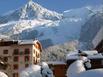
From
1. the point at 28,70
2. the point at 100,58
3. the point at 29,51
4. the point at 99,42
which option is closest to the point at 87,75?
the point at 28,70

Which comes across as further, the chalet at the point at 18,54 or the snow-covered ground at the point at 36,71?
the chalet at the point at 18,54

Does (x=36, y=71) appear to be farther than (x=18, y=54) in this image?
No

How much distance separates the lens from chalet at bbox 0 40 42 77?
91438 mm

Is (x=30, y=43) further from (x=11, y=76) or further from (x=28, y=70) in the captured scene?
(x=28, y=70)

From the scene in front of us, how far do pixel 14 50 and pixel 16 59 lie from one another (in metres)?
2.61

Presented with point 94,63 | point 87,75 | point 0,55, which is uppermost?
point 0,55

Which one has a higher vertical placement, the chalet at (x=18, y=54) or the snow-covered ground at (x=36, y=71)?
the chalet at (x=18, y=54)

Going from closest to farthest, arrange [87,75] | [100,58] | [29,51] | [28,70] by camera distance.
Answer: [87,75] < [28,70] < [100,58] < [29,51]

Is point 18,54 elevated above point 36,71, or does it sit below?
above

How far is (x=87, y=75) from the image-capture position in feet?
32.3

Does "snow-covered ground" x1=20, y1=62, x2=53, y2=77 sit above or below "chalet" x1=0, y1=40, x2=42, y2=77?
below

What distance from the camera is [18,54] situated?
92.9 m

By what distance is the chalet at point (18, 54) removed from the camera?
91438 millimetres

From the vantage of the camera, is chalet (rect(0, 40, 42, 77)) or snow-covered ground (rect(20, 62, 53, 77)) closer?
snow-covered ground (rect(20, 62, 53, 77))
